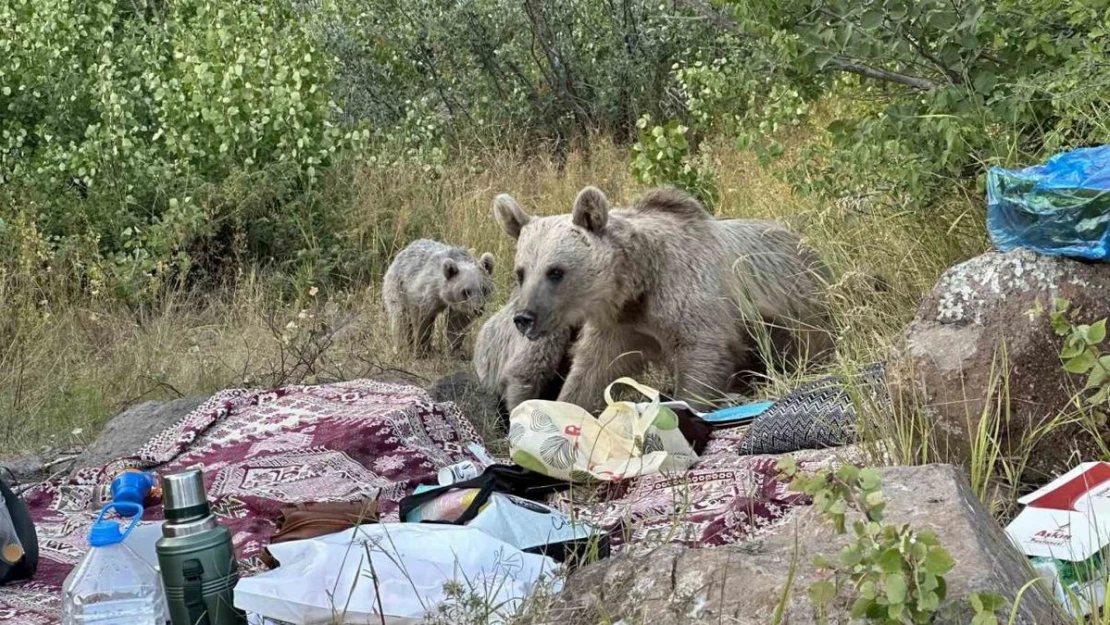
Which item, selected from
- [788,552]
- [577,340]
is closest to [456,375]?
[577,340]

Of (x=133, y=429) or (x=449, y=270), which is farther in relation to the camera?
→ (x=449, y=270)

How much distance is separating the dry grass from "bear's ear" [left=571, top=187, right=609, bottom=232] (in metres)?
0.44

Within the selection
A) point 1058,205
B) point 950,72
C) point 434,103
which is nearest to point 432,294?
point 950,72

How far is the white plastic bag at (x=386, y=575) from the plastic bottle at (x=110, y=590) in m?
0.27

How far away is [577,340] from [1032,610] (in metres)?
3.90

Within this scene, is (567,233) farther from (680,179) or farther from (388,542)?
(388,542)

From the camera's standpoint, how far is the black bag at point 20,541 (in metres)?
3.68

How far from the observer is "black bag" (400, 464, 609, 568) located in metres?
3.28

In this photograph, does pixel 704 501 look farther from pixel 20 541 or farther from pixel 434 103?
pixel 434 103

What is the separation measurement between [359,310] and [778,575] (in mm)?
6812

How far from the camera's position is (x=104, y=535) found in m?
2.96

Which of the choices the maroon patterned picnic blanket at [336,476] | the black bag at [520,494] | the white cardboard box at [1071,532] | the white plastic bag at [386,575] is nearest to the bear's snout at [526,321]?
the maroon patterned picnic blanket at [336,476]

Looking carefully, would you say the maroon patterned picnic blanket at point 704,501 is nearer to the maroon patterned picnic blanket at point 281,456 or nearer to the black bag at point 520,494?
the black bag at point 520,494

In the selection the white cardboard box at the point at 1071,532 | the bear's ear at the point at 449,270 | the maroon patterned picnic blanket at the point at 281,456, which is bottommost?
the bear's ear at the point at 449,270
